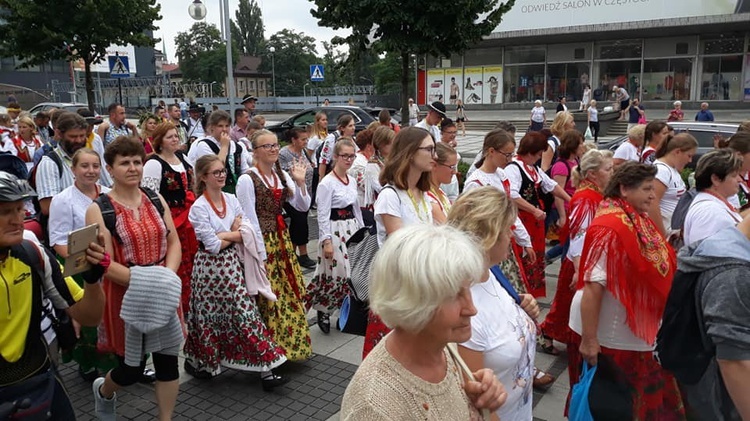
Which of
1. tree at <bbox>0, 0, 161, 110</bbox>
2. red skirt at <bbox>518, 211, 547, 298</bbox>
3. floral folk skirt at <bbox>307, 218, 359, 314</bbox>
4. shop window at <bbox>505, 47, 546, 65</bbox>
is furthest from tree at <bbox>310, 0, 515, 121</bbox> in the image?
shop window at <bbox>505, 47, 546, 65</bbox>

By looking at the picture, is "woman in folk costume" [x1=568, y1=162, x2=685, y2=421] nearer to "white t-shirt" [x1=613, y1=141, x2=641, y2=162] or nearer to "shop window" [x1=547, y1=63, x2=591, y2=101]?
"white t-shirt" [x1=613, y1=141, x2=641, y2=162]

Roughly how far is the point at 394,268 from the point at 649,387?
2.12 meters

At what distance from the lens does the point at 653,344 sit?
3170 millimetres

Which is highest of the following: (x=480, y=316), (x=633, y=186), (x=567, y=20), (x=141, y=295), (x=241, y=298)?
(x=567, y=20)

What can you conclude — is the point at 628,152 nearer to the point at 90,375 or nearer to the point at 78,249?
the point at 90,375

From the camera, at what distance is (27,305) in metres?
2.52

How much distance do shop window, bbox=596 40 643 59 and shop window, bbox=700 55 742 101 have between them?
3.36 m

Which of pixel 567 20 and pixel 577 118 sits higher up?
pixel 567 20

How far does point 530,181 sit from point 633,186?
241 cm

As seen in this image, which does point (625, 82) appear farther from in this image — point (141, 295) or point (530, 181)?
point (141, 295)

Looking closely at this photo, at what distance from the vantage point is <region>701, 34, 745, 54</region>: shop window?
29.5 m

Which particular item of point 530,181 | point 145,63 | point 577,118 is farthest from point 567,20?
point 145,63

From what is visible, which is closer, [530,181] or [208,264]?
[208,264]

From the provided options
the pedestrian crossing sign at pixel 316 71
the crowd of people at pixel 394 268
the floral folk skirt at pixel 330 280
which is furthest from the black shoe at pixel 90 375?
the pedestrian crossing sign at pixel 316 71
